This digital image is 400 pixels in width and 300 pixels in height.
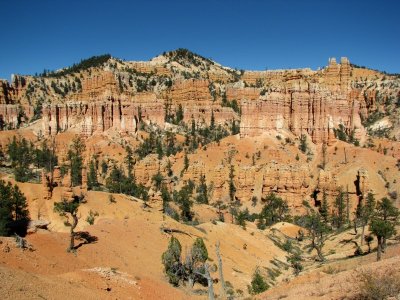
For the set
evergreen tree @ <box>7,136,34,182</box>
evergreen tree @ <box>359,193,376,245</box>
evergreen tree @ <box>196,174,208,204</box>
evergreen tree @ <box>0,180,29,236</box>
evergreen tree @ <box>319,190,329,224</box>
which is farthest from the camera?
evergreen tree @ <box>7,136,34,182</box>

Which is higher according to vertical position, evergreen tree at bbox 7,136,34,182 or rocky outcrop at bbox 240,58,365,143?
rocky outcrop at bbox 240,58,365,143

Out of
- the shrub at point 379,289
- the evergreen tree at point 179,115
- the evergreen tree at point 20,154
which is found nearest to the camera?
the shrub at point 379,289

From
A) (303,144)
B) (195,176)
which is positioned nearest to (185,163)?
(195,176)

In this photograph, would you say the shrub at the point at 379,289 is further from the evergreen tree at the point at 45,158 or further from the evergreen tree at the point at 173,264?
the evergreen tree at the point at 45,158

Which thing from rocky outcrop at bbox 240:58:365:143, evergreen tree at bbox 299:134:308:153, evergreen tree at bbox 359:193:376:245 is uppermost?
rocky outcrop at bbox 240:58:365:143

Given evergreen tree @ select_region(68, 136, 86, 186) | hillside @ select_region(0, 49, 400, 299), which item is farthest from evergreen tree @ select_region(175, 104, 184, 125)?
evergreen tree @ select_region(68, 136, 86, 186)

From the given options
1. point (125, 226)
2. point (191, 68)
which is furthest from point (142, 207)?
point (191, 68)

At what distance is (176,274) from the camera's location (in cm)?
2992

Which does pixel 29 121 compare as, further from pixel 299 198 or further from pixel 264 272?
pixel 264 272

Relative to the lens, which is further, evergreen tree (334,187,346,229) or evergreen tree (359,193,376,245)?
evergreen tree (334,187,346,229)

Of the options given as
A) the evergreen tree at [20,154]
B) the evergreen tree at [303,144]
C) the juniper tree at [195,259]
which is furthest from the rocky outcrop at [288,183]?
the evergreen tree at [20,154]

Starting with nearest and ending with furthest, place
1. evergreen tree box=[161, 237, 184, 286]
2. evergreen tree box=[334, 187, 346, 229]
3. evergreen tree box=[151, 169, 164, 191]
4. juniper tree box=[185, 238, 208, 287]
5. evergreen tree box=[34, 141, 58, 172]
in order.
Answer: evergreen tree box=[161, 237, 184, 286], juniper tree box=[185, 238, 208, 287], evergreen tree box=[334, 187, 346, 229], evergreen tree box=[151, 169, 164, 191], evergreen tree box=[34, 141, 58, 172]

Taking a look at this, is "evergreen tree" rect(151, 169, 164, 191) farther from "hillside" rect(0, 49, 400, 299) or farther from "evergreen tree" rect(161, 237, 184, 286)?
"evergreen tree" rect(161, 237, 184, 286)

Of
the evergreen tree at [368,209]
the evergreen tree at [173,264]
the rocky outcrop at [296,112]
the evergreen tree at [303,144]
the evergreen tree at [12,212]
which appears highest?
the rocky outcrop at [296,112]
